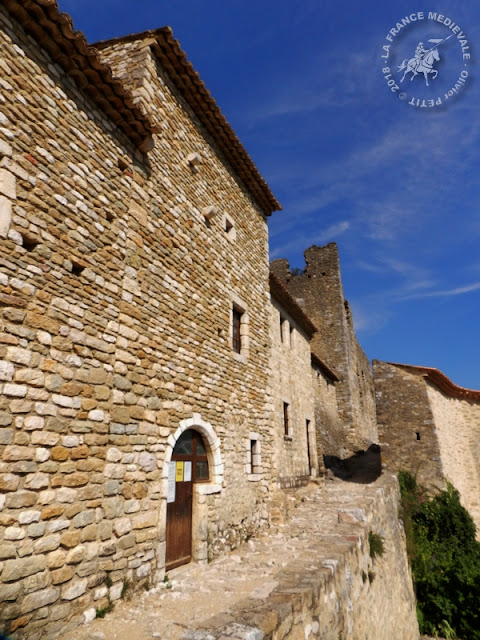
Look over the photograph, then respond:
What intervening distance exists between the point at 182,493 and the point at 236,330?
3.60 meters

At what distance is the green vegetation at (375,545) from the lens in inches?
289

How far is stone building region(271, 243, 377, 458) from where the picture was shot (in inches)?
835

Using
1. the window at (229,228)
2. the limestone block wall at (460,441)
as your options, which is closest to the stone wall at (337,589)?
the limestone block wall at (460,441)

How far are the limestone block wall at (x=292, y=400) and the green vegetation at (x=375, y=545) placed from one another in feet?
9.48

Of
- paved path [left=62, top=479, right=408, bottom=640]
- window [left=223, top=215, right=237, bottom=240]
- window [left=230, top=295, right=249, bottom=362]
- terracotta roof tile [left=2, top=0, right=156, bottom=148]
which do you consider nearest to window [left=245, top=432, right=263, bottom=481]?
paved path [left=62, top=479, right=408, bottom=640]

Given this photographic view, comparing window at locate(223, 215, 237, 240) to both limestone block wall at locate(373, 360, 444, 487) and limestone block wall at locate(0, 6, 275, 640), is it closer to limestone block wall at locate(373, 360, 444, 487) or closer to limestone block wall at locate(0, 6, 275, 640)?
limestone block wall at locate(0, 6, 275, 640)

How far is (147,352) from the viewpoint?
5312 mm

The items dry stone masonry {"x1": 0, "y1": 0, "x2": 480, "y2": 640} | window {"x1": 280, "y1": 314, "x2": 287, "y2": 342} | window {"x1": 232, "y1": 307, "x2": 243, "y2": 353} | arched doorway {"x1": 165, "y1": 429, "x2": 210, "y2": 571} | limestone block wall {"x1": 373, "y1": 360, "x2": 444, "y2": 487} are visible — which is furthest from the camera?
window {"x1": 280, "y1": 314, "x2": 287, "y2": 342}

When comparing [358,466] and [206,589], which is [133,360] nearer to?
[206,589]

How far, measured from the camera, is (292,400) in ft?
40.6

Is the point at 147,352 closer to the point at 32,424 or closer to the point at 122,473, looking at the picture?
the point at 122,473

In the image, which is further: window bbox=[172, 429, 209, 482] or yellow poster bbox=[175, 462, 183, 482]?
window bbox=[172, 429, 209, 482]

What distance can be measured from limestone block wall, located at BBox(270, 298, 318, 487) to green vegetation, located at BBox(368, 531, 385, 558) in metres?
2.89

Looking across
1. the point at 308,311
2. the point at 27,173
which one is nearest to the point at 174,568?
the point at 27,173
